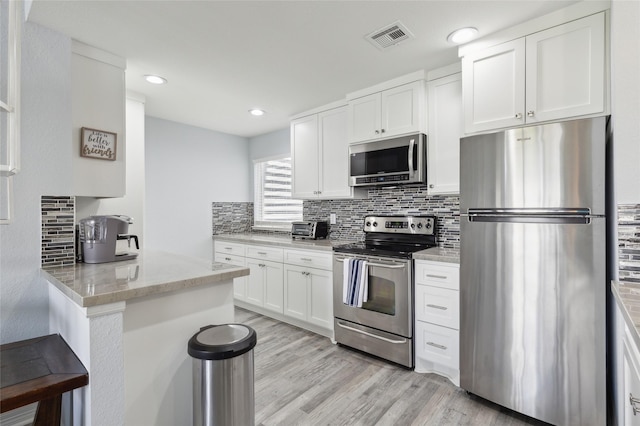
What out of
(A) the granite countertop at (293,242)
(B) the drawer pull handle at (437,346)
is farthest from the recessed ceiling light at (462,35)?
(B) the drawer pull handle at (437,346)

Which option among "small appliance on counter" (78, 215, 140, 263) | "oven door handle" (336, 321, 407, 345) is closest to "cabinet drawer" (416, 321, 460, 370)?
"oven door handle" (336, 321, 407, 345)

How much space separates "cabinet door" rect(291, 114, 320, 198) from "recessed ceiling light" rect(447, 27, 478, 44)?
1.71m

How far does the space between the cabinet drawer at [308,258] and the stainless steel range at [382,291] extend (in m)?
0.15

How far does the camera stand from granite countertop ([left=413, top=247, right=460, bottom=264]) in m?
2.20

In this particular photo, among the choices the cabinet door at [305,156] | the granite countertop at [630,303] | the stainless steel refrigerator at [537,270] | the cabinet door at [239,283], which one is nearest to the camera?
the granite countertop at [630,303]

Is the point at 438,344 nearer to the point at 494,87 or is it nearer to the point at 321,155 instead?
the point at 494,87

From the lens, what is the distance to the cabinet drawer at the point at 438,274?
2.20 metres

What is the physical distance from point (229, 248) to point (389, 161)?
8.02 feet

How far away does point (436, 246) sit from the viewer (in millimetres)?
2781

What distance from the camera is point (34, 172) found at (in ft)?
5.85

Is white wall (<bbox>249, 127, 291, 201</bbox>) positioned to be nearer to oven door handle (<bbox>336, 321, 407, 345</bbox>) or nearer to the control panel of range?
the control panel of range

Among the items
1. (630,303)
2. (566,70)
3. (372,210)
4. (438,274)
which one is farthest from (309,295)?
(566,70)

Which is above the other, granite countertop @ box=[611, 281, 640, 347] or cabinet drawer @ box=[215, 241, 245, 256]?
granite countertop @ box=[611, 281, 640, 347]

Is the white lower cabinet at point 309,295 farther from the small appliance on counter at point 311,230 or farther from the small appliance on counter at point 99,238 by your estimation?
the small appliance on counter at point 99,238
